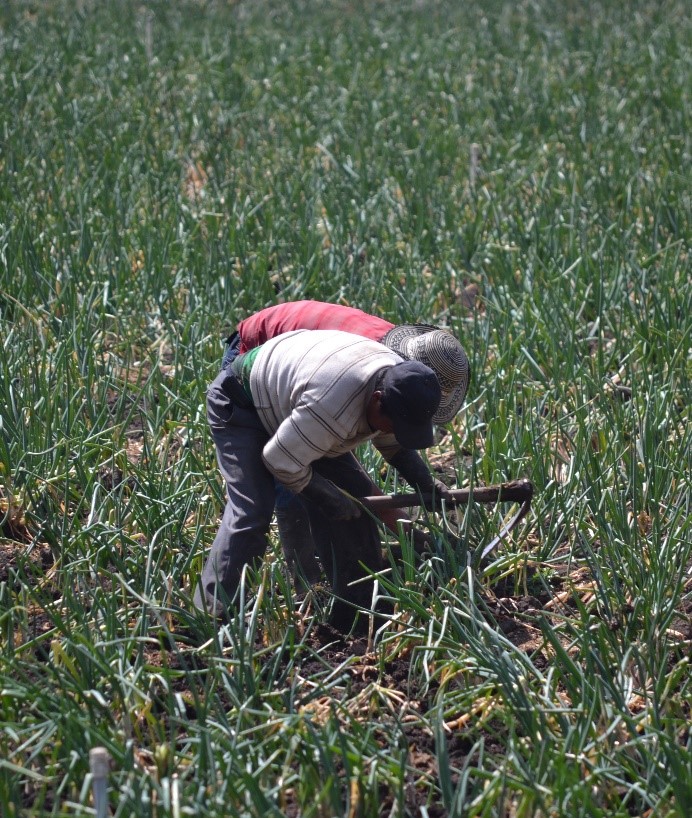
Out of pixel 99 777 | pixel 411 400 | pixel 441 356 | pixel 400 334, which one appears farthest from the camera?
pixel 400 334

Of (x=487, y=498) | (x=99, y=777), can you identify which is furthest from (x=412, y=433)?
(x=99, y=777)

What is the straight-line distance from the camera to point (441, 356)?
8.00ft

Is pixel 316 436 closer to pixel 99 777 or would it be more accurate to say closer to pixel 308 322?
pixel 308 322

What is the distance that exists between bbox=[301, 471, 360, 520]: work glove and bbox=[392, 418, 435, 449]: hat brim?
24 cm

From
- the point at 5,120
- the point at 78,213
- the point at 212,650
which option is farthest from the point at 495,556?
the point at 5,120

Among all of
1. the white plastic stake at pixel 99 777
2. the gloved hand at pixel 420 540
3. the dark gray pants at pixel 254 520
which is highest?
the white plastic stake at pixel 99 777

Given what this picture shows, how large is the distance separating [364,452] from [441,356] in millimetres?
665

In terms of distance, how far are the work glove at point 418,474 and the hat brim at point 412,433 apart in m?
0.31

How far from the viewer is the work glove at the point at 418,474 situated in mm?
2646

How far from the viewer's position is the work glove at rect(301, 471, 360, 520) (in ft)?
8.18

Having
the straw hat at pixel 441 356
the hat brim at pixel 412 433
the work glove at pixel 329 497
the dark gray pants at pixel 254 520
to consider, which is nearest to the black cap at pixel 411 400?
the hat brim at pixel 412 433

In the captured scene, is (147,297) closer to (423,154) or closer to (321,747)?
(423,154)

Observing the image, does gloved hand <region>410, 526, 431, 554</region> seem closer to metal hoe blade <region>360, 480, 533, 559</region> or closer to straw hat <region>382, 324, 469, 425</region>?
metal hoe blade <region>360, 480, 533, 559</region>

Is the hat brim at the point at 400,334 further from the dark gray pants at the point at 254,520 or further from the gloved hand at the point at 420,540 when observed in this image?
the gloved hand at the point at 420,540
